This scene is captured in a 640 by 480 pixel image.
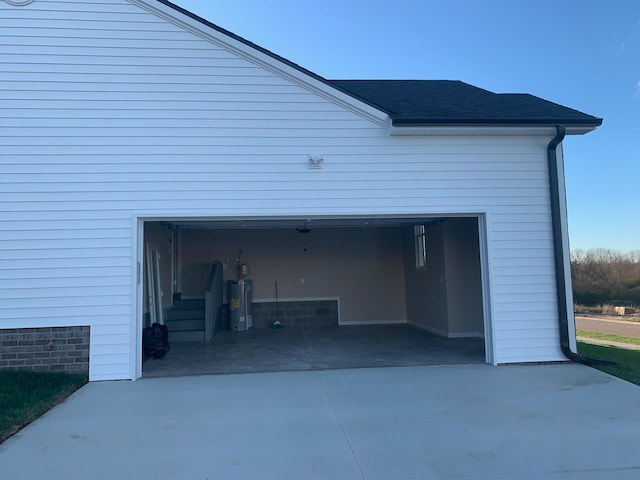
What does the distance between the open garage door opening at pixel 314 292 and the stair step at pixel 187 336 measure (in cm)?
2

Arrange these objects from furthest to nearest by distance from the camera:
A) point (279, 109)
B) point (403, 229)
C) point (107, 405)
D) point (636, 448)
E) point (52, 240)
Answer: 1. point (403, 229)
2. point (279, 109)
3. point (52, 240)
4. point (107, 405)
5. point (636, 448)

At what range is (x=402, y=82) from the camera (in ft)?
34.0

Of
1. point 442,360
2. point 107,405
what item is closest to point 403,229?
point 442,360

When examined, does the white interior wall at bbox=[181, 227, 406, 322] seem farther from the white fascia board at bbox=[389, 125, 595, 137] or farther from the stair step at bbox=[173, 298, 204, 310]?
the white fascia board at bbox=[389, 125, 595, 137]

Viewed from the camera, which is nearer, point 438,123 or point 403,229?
point 438,123

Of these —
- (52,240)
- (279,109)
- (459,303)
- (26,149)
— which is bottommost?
(459,303)

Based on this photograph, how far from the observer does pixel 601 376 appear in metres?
5.97

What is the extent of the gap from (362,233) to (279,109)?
6677 millimetres

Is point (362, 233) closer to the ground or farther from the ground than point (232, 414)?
farther from the ground

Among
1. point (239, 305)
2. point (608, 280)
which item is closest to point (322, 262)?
point (239, 305)

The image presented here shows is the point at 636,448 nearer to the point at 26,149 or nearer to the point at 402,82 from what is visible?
the point at 26,149

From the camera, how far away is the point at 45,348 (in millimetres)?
6152

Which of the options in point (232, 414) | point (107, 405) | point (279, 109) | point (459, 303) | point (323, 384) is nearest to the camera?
point (232, 414)

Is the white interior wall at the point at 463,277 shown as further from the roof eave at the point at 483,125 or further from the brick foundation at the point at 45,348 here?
the brick foundation at the point at 45,348
